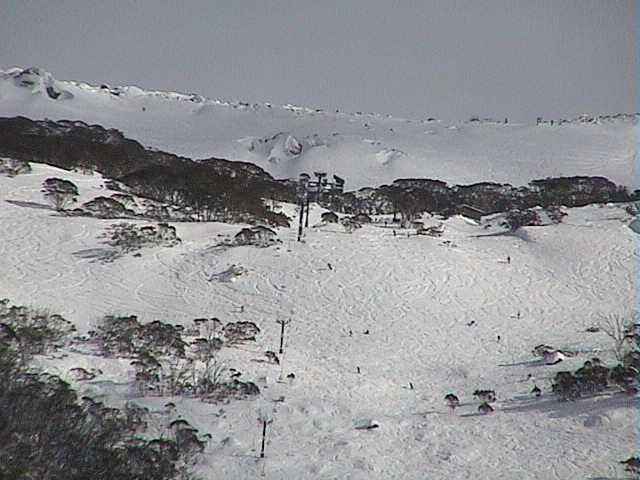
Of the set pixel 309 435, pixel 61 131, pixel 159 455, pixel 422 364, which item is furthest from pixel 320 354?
pixel 61 131

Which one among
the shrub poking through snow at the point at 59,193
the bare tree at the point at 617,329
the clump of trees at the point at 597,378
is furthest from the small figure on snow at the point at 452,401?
the shrub poking through snow at the point at 59,193

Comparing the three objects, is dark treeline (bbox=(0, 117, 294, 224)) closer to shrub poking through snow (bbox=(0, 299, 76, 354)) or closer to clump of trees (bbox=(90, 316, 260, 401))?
clump of trees (bbox=(90, 316, 260, 401))

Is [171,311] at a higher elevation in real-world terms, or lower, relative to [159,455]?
higher

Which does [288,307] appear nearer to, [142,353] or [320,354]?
[320,354]

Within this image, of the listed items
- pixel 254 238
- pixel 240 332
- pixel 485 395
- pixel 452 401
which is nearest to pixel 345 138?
pixel 254 238

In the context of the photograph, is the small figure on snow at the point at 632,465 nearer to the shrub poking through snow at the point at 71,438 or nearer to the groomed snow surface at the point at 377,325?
the groomed snow surface at the point at 377,325

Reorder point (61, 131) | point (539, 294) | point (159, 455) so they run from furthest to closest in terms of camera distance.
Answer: point (61, 131) → point (539, 294) → point (159, 455)
